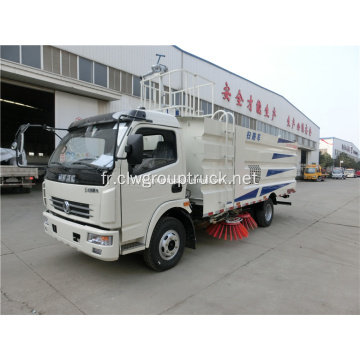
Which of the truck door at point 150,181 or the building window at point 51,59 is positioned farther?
the building window at point 51,59

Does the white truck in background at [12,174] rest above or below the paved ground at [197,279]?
above

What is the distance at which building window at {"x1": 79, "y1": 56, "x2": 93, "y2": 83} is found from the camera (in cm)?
1214

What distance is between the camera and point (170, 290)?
332 cm

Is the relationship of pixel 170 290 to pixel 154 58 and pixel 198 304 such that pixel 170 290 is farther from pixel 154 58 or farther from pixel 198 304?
pixel 154 58

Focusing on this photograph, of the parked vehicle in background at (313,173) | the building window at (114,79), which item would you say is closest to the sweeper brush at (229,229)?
the building window at (114,79)

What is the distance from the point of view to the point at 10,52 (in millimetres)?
10078

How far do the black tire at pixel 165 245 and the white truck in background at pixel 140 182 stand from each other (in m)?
0.01

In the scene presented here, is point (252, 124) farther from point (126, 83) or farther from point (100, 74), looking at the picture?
point (100, 74)

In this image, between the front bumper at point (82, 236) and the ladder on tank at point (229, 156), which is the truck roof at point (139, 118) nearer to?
the ladder on tank at point (229, 156)


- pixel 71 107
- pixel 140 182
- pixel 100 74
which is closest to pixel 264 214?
pixel 140 182

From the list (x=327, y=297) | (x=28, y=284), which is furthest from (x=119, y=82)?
(x=327, y=297)

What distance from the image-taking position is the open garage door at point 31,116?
610 inches

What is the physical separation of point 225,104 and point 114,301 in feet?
65.0

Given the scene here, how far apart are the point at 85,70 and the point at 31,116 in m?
11.1
